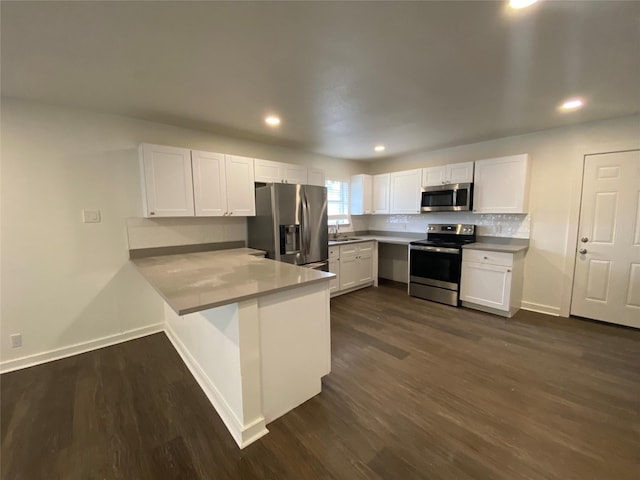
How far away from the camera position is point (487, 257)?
11.6 ft

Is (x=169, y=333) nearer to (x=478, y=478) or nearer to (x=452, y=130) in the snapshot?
(x=478, y=478)

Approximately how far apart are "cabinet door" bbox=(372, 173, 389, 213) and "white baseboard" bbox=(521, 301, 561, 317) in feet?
8.39

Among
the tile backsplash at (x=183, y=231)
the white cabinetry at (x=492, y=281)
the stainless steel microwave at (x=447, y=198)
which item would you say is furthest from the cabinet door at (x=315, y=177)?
the white cabinetry at (x=492, y=281)

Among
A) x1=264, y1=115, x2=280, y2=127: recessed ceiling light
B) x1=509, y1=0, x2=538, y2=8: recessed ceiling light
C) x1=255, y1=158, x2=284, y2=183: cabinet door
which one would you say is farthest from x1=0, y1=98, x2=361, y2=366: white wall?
x1=509, y1=0, x2=538, y2=8: recessed ceiling light

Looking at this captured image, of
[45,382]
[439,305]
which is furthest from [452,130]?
[45,382]

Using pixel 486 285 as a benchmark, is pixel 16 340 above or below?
below

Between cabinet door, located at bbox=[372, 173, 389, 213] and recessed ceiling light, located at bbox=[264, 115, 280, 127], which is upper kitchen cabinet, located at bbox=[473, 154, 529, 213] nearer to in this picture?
cabinet door, located at bbox=[372, 173, 389, 213]

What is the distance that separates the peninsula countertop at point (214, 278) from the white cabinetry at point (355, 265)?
1922 mm

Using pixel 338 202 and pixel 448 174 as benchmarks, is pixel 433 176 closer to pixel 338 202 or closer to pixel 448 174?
pixel 448 174

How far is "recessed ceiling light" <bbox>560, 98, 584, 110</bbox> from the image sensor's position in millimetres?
2506

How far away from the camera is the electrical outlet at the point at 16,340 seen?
96.3 inches

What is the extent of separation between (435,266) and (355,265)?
4.19 ft

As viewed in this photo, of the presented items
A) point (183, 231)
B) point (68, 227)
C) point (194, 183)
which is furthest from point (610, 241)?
point (68, 227)

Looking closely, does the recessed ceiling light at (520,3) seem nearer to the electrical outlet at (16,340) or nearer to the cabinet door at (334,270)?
the cabinet door at (334,270)
